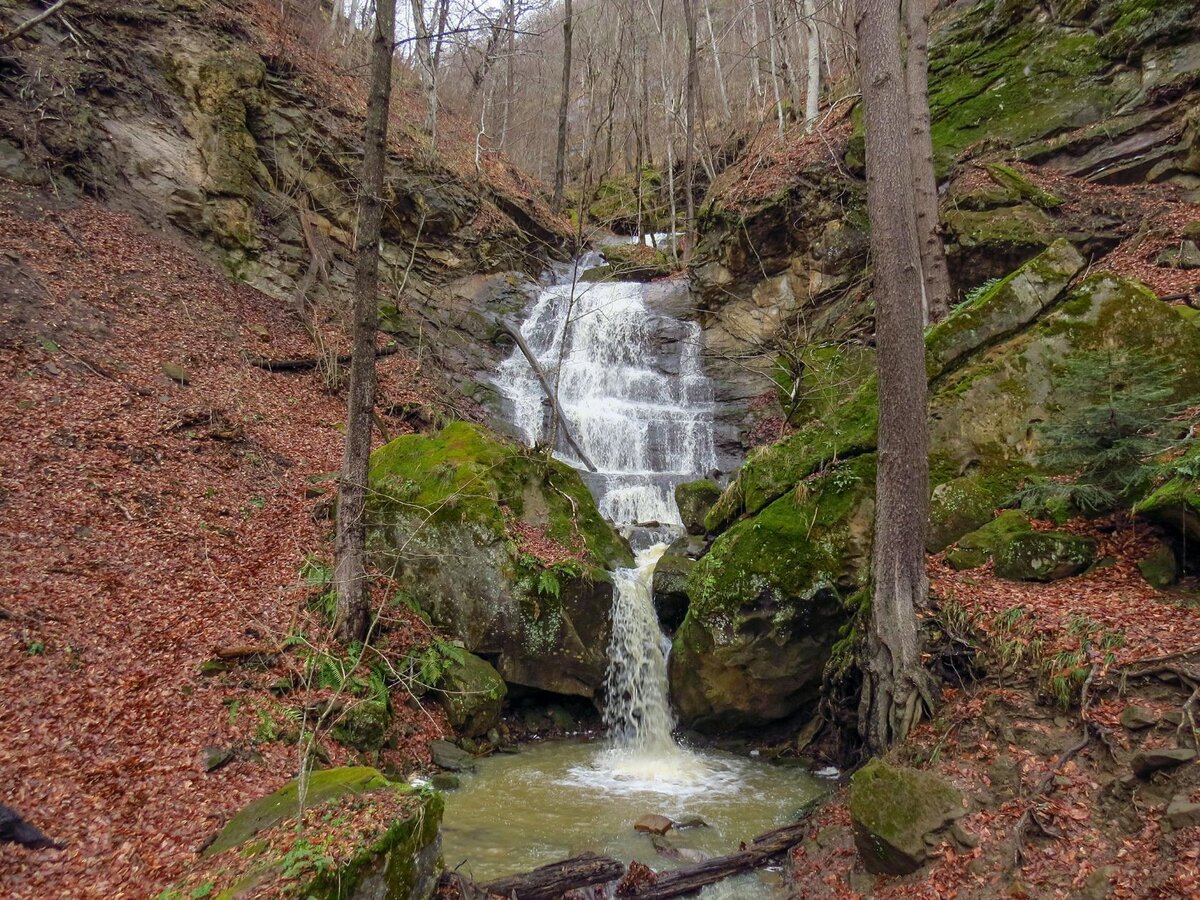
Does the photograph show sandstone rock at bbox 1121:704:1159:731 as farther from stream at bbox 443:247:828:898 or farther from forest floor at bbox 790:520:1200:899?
stream at bbox 443:247:828:898

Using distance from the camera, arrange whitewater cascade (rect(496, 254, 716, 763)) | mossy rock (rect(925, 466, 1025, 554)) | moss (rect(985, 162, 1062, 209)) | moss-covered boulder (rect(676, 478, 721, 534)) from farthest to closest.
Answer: moss-covered boulder (rect(676, 478, 721, 534)) < moss (rect(985, 162, 1062, 209)) < whitewater cascade (rect(496, 254, 716, 763)) < mossy rock (rect(925, 466, 1025, 554))

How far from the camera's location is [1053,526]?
653 cm

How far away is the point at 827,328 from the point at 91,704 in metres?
15.0

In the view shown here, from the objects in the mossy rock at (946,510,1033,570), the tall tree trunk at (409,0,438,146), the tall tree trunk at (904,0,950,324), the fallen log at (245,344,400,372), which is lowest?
the mossy rock at (946,510,1033,570)

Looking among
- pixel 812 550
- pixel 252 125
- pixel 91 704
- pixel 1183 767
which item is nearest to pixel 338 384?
pixel 252 125

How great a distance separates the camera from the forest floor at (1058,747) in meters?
3.65

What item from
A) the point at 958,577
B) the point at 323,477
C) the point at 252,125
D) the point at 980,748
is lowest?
the point at 980,748

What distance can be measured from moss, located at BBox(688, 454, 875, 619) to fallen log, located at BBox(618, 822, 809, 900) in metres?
2.68

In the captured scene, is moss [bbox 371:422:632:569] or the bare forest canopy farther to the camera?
the bare forest canopy

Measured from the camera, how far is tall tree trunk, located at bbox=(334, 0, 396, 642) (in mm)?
7582

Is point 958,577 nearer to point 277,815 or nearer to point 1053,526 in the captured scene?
point 1053,526

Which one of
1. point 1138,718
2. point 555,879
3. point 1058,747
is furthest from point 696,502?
point 1138,718

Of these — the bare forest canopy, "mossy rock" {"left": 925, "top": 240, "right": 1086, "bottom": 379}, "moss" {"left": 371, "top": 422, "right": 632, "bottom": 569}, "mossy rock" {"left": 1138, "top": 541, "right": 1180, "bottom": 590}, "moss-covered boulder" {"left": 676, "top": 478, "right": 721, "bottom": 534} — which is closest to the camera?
"mossy rock" {"left": 1138, "top": 541, "right": 1180, "bottom": 590}

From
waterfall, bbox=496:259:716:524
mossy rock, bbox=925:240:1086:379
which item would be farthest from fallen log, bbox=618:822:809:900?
waterfall, bbox=496:259:716:524
